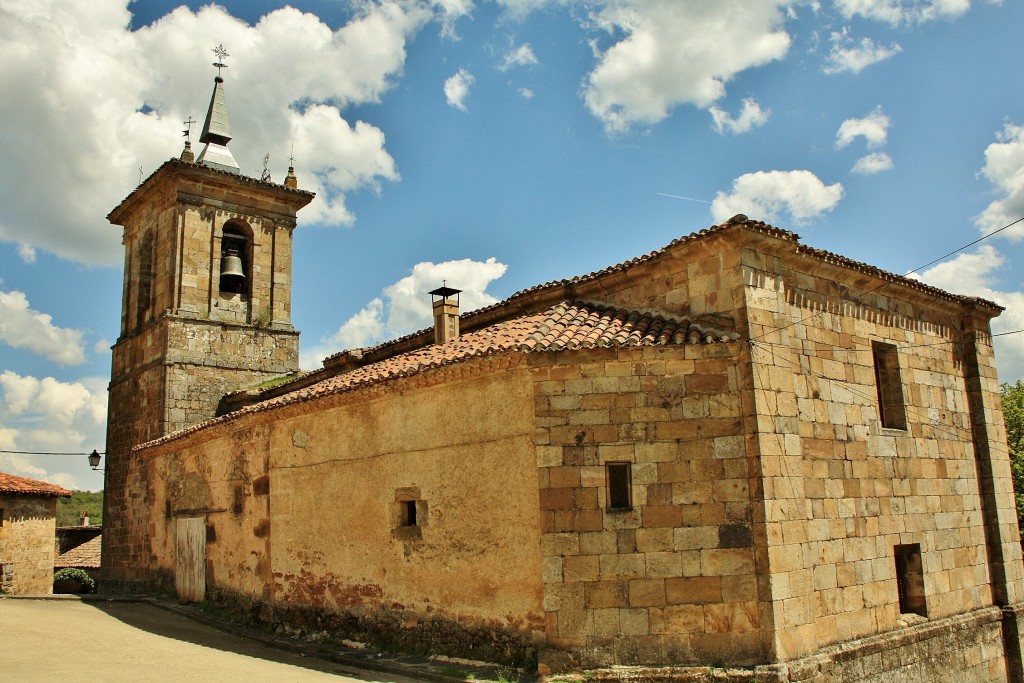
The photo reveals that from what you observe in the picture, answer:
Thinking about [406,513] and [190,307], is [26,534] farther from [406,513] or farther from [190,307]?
[406,513]

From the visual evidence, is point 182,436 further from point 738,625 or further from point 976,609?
point 976,609

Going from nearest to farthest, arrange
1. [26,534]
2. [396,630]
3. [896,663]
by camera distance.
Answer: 1. [896,663]
2. [396,630]
3. [26,534]

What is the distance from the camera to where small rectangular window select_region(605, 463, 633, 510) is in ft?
26.5

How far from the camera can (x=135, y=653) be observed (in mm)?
9344

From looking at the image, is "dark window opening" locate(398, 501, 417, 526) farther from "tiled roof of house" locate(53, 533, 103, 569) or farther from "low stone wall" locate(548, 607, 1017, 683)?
"tiled roof of house" locate(53, 533, 103, 569)

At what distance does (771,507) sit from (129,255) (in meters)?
16.9

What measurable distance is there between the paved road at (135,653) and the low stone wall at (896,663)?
284 centimetres

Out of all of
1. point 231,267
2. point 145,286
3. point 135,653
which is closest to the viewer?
point 135,653

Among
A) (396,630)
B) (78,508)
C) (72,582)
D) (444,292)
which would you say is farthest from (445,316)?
(78,508)

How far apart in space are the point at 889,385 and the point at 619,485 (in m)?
4.62

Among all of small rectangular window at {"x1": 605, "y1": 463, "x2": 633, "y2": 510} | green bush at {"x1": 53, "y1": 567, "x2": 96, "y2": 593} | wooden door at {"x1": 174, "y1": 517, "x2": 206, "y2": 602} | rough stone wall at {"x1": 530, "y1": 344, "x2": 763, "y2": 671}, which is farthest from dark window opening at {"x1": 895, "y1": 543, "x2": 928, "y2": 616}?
green bush at {"x1": 53, "y1": 567, "x2": 96, "y2": 593}

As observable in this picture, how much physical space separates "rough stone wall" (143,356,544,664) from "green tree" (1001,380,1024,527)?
18542mm

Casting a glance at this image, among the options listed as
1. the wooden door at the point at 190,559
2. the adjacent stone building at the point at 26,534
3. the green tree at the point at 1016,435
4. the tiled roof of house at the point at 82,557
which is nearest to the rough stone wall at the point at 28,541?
the adjacent stone building at the point at 26,534

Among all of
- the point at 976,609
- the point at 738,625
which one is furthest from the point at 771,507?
the point at 976,609
